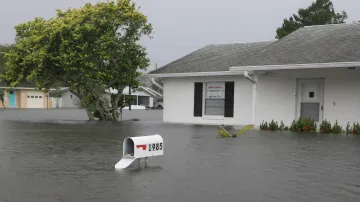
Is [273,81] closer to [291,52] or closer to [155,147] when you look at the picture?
[291,52]

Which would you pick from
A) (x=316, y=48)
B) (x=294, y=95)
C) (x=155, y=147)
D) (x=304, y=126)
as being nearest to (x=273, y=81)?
(x=294, y=95)

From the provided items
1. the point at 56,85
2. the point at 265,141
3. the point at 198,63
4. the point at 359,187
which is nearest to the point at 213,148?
the point at 265,141

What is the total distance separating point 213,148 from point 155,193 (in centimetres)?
532

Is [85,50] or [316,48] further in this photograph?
[85,50]

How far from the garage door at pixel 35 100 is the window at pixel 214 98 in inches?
1824

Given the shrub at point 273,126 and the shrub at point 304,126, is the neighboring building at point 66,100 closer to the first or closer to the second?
the shrub at point 273,126

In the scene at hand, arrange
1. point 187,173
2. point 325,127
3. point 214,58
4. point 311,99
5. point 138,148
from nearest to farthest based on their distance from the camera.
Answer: point 187,173 → point 138,148 → point 325,127 → point 311,99 → point 214,58

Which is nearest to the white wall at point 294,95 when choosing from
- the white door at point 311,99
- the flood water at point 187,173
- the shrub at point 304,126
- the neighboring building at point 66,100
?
the white door at point 311,99

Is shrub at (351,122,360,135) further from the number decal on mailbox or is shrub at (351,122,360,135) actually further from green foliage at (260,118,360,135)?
the number decal on mailbox

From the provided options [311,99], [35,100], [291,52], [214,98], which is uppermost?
[291,52]

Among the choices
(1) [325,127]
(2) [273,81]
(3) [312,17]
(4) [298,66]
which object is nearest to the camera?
(4) [298,66]

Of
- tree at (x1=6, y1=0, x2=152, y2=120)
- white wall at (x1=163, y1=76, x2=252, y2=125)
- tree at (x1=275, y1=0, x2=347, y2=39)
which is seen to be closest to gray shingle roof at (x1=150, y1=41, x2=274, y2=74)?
white wall at (x1=163, y1=76, x2=252, y2=125)

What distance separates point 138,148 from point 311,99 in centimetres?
1184

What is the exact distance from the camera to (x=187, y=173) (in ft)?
25.5
